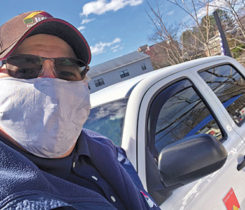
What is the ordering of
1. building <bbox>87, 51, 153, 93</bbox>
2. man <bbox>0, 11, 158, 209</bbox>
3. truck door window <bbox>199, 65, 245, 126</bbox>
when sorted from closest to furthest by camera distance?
man <bbox>0, 11, 158, 209</bbox> < truck door window <bbox>199, 65, 245, 126</bbox> < building <bbox>87, 51, 153, 93</bbox>

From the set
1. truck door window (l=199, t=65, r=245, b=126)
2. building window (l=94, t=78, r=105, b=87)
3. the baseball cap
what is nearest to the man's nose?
the baseball cap

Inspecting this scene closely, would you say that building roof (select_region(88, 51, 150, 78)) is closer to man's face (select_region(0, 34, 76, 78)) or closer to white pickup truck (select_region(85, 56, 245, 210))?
white pickup truck (select_region(85, 56, 245, 210))

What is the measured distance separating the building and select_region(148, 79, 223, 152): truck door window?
1342 inches

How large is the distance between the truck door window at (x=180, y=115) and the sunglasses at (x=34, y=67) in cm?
62

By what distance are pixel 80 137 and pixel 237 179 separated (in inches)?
48.6

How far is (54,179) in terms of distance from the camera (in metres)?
0.87

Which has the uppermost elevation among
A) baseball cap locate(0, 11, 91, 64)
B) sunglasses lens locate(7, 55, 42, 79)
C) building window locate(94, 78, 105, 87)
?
baseball cap locate(0, 11, 91, 64)

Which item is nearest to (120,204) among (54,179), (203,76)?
(54,179)

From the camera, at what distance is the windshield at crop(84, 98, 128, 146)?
1.57 m

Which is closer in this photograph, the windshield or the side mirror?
the side mirror

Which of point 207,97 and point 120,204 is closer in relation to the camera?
point 120,204

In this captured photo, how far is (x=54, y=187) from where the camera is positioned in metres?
0.84

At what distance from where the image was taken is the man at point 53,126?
90cm

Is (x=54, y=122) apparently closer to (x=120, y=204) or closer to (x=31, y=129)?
(x=31, y=129)
